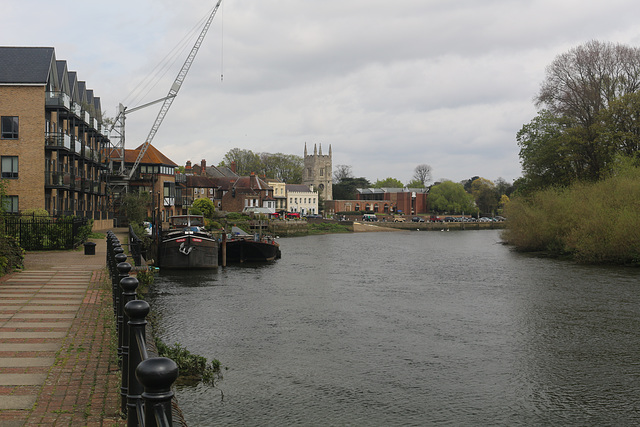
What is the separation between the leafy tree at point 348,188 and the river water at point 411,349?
136m

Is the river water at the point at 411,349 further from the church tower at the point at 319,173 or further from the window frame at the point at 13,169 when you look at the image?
the church tower at the point at 319,173

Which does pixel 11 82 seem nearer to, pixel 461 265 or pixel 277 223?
pixel 461 265

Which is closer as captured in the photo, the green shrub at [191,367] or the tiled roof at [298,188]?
the green shrub at [191,367]

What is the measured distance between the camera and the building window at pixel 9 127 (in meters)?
38.0

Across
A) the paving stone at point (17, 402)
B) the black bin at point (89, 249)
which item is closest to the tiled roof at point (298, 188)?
the black bin at point (89, 249)

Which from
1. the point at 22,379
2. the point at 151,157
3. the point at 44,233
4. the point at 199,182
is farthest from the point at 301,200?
the point at 22,379

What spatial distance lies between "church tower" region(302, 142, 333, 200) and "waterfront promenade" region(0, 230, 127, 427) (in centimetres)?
14478

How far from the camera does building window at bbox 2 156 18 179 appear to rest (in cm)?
3828

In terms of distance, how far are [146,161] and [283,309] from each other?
5914 centimetres

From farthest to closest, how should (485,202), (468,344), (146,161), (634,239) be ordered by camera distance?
(485,202) < (146,161) < (634,239) < (468,344)

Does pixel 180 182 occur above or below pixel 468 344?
above

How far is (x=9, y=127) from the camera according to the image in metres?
38.3

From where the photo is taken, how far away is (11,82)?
38094 mm

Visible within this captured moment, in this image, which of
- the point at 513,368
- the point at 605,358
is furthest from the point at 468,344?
the point at 605,358
